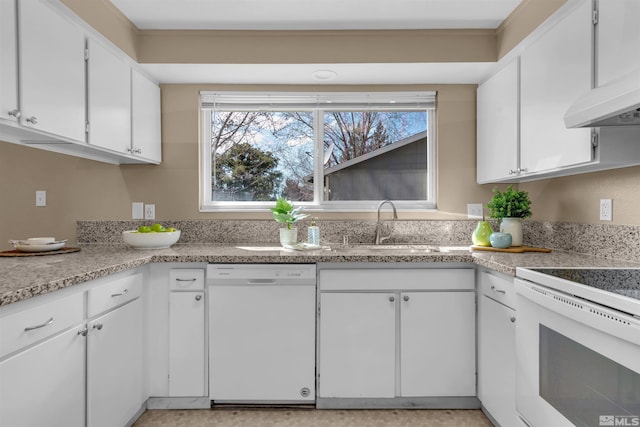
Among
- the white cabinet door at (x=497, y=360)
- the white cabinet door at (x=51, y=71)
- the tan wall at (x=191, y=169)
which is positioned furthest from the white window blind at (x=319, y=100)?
the white cabinet door at (x=497, y=360)

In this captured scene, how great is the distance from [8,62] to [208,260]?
1208 mm

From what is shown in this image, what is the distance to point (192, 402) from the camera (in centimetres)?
213

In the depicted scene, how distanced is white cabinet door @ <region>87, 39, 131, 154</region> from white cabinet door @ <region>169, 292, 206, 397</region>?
0.96m

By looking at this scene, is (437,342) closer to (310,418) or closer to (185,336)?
(310,418)

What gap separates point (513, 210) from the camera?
7.44ft

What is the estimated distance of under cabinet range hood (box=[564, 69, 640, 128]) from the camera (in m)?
1.17

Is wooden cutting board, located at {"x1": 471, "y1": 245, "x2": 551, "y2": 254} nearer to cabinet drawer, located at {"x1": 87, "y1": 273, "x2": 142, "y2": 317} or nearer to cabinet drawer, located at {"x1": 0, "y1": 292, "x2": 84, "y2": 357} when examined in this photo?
cabinet drawer, located at {"x1": 87, "y1": 273, "x2": 142, "y2": 317}

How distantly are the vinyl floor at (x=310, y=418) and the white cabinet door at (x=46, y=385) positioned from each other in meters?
0.65

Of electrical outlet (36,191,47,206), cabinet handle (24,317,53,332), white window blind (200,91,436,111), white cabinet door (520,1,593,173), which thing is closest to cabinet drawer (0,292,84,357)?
cabinet handle (24,317,53,332)

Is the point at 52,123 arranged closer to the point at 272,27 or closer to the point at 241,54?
the point at 241,54

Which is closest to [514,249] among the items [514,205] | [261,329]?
[514,205]

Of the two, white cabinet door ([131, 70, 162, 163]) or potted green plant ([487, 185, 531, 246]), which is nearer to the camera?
potted green plant ([487, 185, 531, 246])

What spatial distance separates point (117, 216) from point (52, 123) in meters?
1.16


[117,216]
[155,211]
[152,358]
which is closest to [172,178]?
[155,211]
